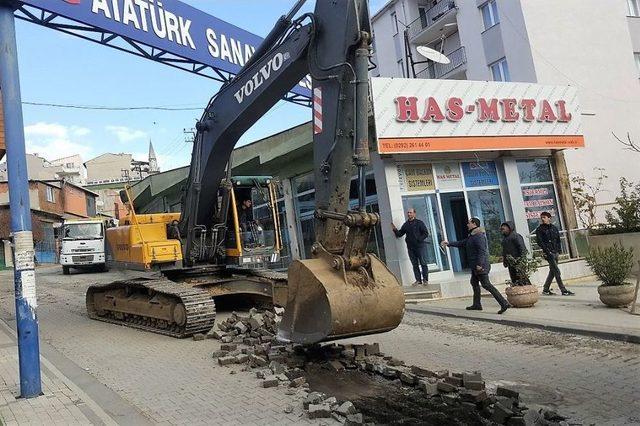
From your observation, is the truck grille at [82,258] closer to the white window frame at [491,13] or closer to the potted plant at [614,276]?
the white window frame at [491,13]

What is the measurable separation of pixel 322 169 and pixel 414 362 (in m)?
2.68

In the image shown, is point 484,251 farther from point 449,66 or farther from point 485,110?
point 449,66

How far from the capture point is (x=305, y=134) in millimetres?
16688

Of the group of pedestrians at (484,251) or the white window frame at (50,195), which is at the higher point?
the white window frame at (50,195)

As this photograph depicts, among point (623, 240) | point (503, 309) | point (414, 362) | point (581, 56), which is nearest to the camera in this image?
point (414, 362)

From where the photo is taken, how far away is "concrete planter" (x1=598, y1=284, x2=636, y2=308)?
8.94 metres

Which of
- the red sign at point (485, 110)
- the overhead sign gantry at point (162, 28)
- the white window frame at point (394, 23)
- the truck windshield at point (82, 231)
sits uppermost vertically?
the white window frame at point (394, 23)

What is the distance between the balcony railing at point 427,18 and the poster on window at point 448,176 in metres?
16.3

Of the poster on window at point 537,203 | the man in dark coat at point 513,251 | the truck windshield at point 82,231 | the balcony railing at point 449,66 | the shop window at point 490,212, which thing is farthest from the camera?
the balcony railing at point 449,66

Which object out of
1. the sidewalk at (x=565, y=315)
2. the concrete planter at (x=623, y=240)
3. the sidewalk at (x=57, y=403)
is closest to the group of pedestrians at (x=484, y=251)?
the sidewalk at (x=565, y=315)

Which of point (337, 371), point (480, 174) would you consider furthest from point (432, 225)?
point (337, 371)

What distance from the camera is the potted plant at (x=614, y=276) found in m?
8.97

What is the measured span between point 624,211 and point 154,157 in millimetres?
83317

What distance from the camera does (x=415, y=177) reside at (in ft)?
47.8
